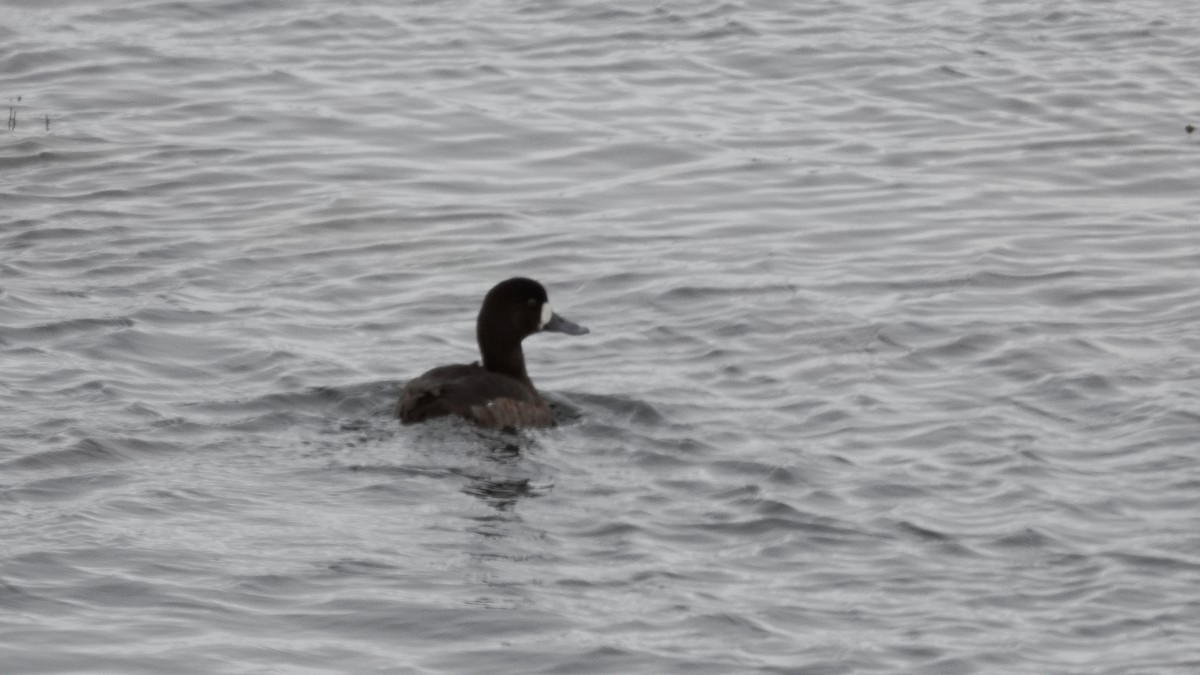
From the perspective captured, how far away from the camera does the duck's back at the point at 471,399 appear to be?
37.1 feet

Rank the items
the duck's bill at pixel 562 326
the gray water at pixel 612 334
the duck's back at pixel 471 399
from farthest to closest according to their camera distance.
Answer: the duck's bill at pixel 562 326 → the duck's back at pixel 471 399 → the gray water at pixel 612 334

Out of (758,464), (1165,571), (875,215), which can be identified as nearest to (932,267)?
(875,215)

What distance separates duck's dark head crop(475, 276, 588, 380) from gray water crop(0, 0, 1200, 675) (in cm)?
38

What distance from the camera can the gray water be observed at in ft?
28.5

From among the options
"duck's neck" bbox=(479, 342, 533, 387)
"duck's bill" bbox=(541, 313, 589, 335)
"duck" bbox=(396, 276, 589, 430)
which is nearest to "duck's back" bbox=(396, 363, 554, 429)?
"duck" bbox=(396, 276, 589, 430)

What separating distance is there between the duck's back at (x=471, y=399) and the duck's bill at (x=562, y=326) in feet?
2.13

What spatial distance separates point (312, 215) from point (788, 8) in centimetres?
753

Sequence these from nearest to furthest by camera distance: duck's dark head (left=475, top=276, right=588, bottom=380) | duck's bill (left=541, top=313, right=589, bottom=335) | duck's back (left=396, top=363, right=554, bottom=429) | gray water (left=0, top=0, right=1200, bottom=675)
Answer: gray water (left=0, top=0, right=1200, bottom=675) → duck's back (left=396, top=363, right=554, bottom=429) → duck's dark head (left=475, top=276, right=588, bottom=380) → duck's bill (left=541, top=313, right=589, bottom=335)

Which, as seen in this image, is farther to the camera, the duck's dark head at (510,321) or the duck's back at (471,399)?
the duck's dark head at (510,321)

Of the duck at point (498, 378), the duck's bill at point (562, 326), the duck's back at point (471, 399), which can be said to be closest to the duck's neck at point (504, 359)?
the duck at point (498, 378)

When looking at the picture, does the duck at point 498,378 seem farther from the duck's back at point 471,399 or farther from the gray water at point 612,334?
the gray water at point 612,334

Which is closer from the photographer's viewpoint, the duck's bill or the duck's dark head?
the duck's dark head

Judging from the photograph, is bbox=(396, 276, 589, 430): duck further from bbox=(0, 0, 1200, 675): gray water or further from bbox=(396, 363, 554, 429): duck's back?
bbox=(0, 0, 1200, 675): gray water

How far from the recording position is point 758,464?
10.5 m
